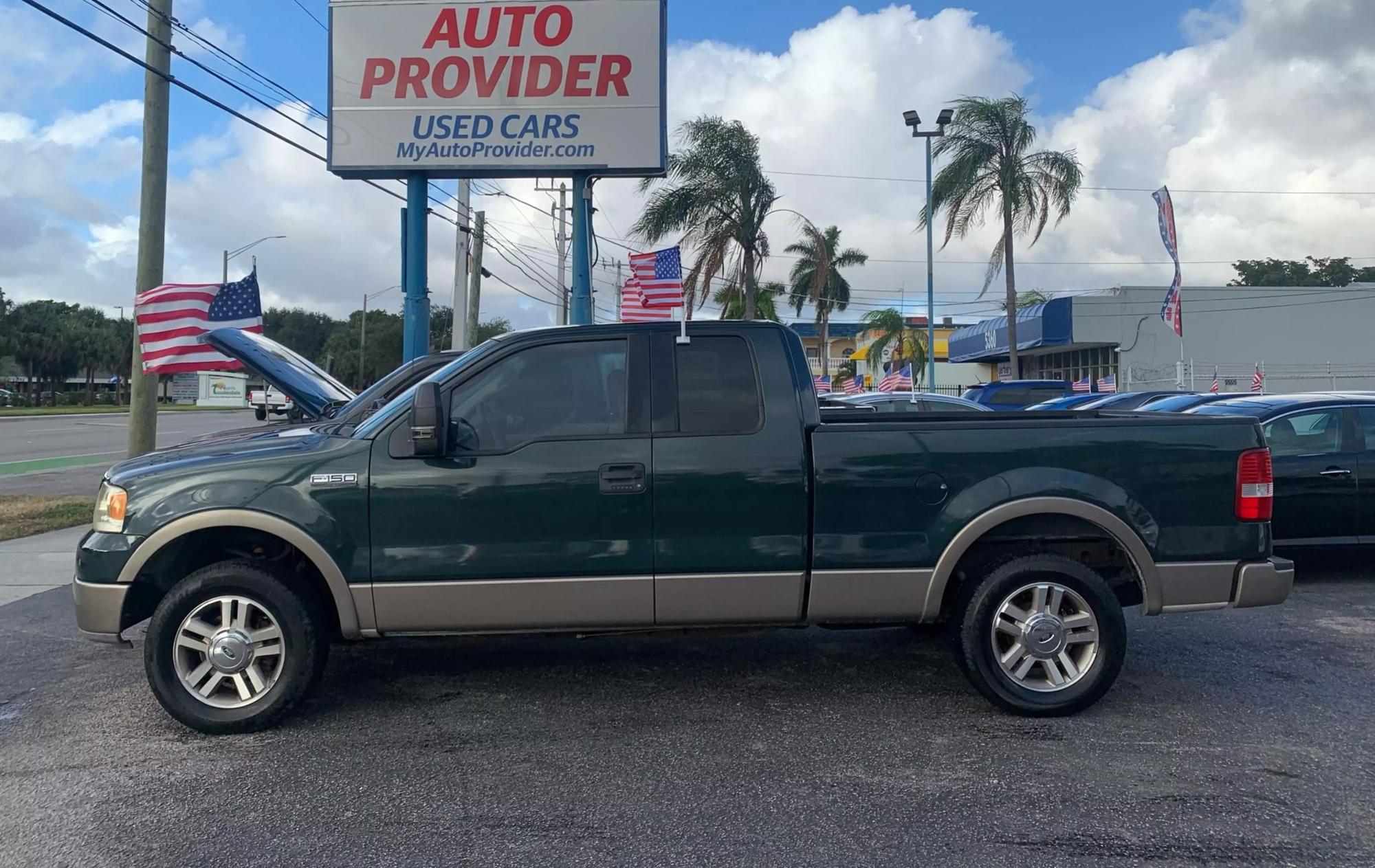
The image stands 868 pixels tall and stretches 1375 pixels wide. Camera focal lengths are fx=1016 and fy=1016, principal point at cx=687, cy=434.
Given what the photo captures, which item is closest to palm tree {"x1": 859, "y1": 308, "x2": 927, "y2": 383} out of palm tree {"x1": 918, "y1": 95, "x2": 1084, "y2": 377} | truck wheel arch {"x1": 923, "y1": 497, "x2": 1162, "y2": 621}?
palm tree {"x1": 918, "y1": 95, "x2": 1084, "y2": 377}

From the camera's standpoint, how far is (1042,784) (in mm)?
4133

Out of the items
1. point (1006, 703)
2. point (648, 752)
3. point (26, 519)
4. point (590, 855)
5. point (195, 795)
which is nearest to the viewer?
point (590, 855)

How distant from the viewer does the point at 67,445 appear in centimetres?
2609

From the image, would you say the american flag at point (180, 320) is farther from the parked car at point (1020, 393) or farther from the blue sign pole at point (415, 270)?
the parked car at point (1020, 393)

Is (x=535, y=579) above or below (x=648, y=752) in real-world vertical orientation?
above

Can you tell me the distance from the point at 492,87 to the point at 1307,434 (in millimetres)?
9486

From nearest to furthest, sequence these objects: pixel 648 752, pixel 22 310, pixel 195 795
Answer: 1. pixel 195 795
2. pixel 648 752
3. pixel 22 310

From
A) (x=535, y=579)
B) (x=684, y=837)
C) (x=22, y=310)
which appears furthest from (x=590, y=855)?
(x=22, y=310)


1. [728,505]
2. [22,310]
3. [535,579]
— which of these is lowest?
[535,579]

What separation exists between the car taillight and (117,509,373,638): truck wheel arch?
4.14 m

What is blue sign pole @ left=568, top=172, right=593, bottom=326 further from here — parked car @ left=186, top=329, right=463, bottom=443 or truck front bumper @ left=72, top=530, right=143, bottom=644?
truck front bumper @ left=72, top=530, right=143, bottom=644

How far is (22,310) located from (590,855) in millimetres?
82109

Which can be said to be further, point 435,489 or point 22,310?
point 22,310

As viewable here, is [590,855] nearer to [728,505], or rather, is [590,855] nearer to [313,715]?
[728,505]
